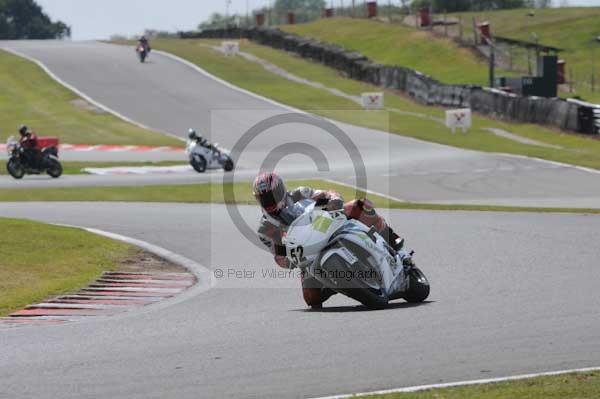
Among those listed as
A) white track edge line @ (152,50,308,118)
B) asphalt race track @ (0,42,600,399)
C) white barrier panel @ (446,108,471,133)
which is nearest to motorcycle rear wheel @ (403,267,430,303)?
asphalt race track @ (0,42,600,399)

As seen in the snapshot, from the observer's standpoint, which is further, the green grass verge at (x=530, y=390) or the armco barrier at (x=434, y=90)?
the armco barrier at (x=434, y=90)

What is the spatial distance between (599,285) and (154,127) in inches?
1370

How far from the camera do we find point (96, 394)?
23.4 ft

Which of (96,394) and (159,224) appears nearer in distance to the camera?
(96,394)

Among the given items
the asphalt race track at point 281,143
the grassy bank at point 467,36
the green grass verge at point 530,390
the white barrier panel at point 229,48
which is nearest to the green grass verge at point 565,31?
the grassy bank at point 467,36

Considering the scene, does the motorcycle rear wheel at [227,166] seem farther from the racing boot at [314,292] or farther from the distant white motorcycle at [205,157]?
the racing boot at [314,292]

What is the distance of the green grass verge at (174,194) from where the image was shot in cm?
2444

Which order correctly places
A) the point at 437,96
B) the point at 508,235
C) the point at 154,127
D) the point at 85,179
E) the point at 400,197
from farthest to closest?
the point at 437,96 < the point at 154,127 < the point at 85,179 < the point at 400,197 < the point at 508,235

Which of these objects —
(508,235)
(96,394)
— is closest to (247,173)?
(508,235)

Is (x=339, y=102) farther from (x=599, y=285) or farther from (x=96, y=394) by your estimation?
(x=96, y=394)

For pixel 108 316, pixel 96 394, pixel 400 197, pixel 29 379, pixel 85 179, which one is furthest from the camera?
pixel 85 179

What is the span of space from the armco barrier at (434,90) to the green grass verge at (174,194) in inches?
557

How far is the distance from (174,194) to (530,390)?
65.3 ft

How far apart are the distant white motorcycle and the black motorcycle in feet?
12.5
